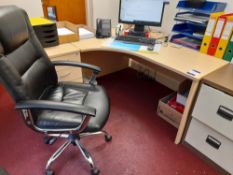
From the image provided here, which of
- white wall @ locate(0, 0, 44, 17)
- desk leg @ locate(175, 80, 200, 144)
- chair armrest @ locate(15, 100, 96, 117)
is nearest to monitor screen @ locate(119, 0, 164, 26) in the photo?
desk leg @ locate(175, 80, 200, 144)

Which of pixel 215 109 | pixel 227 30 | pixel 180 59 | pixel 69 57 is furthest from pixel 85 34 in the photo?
pixel 215 109

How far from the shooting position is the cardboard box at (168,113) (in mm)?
1736

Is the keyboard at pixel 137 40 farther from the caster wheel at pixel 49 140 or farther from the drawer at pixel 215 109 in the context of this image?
the caster wheel at pixel 49 140

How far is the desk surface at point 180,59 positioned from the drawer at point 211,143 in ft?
1.38

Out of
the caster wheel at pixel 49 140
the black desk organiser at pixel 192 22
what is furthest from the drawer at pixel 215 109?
the caster wheel at pixel 49 140

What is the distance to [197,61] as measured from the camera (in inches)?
57.3

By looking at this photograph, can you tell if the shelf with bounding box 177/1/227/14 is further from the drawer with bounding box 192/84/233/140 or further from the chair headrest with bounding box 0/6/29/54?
the chair headrest with bounding box 0/6/29/54

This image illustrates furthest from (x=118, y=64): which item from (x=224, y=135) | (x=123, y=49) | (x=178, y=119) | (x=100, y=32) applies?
(x=224, y=135)

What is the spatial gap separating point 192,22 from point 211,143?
1.08m

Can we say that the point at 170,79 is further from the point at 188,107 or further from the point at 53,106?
the point at 53,106

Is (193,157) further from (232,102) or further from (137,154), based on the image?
(232,102)

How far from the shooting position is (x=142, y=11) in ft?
6.01

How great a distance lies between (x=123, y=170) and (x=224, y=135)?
781mm

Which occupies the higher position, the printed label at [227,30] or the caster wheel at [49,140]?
the printed label at [227,30]
